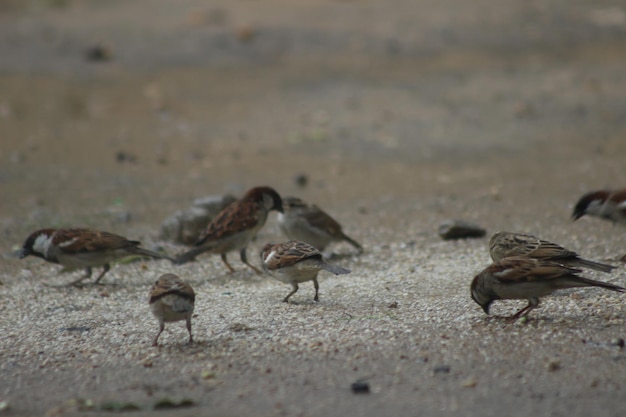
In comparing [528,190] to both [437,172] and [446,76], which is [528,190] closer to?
[437,172]

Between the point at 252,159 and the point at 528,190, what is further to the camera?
the point at 252,159

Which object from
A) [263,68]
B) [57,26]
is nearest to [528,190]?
[263,68]

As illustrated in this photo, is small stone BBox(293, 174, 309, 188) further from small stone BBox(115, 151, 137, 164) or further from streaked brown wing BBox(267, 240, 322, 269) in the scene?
streaked brown wing BBox(267, 240, 322, 269)

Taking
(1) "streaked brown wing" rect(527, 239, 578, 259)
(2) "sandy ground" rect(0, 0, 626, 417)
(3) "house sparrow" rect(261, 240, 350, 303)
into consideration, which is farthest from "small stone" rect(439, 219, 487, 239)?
(3) "house sparrow" rect(261, 240, 350, 303)

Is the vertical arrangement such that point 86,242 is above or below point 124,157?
below

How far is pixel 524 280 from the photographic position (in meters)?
6.41

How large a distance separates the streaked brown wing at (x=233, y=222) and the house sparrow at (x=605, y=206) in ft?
10.4

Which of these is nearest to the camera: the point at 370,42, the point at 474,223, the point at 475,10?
the point at 474,223

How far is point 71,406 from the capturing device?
530 centimetres

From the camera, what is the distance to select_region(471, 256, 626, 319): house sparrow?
6348 millimetres

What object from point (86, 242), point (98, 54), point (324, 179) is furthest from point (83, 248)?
point (98, 54)

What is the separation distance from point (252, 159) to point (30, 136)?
3687 millimetres

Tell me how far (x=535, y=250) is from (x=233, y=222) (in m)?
3.00

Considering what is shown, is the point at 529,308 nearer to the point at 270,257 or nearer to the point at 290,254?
the point at 290,254
